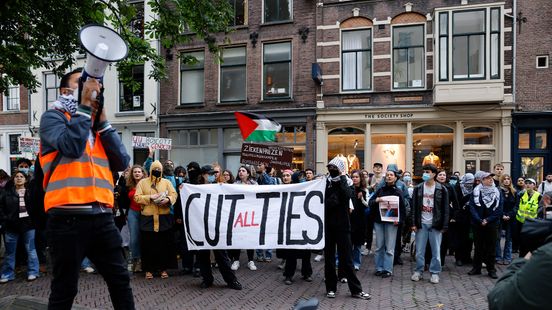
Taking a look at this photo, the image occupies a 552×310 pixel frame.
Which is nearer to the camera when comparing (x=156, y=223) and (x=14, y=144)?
(x=156, y=223)

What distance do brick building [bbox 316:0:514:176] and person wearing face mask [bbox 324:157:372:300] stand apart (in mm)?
10627

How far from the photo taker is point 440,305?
5805 millimetres

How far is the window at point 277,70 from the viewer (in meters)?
17.9

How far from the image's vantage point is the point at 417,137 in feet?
53.8

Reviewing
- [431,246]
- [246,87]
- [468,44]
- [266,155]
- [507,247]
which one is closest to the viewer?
[431,246]

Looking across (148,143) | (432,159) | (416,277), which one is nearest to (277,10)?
(432,159)

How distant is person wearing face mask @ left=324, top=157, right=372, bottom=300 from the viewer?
20.0 ft

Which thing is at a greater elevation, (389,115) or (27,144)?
(389,115)

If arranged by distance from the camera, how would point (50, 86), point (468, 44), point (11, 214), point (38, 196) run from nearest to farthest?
point (38, 196), point (11, 214), point (468, 44), point (50, 86)

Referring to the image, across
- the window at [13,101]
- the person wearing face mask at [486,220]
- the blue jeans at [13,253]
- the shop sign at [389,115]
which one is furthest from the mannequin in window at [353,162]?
the window at [13,101]

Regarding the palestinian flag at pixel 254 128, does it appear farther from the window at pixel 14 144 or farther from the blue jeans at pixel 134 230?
the window at pixel 14 144

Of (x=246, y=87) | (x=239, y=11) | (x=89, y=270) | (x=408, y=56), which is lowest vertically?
(x=89, y=270)

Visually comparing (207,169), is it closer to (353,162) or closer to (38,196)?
(38,196)

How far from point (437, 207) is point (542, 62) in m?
11.5
